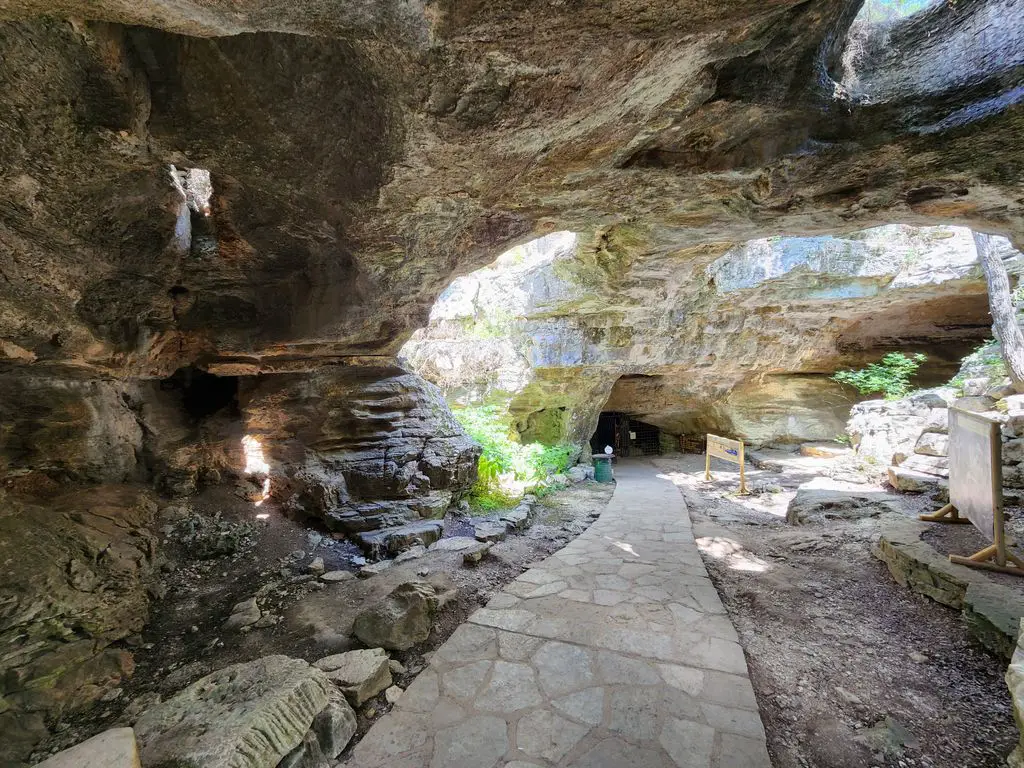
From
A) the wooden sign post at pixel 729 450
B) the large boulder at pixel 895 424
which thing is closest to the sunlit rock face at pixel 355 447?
the wooden sign post at pixel 729 450

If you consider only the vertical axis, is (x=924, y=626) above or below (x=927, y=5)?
below

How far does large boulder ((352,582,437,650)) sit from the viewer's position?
347cm

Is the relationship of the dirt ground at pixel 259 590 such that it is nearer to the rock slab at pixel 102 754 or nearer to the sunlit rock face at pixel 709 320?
the rock slab at pixel 102 754

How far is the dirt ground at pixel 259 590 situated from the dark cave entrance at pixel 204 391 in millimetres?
1402

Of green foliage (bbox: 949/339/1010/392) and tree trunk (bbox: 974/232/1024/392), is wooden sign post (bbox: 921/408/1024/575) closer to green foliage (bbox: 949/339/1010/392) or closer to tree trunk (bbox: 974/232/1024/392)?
tree trunk (bbox: 974/232/1024/392)

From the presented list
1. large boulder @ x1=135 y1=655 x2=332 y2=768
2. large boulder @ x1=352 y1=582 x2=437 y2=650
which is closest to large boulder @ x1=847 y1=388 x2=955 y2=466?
large boulder @ x1=352 y1=582 x2=437 y2=650

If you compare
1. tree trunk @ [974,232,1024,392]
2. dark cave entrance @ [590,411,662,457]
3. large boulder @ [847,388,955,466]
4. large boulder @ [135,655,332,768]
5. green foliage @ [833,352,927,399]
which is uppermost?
tree trunk @ [974,232,1024,392]

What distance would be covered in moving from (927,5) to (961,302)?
12.5 meters

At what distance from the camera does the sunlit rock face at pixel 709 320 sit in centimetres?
899

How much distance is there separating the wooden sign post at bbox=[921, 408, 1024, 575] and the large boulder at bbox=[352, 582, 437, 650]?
4.96 meters

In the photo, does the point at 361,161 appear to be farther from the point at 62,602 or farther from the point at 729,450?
the point at 729,450

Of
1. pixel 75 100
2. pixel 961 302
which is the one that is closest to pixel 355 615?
pixel 75 100

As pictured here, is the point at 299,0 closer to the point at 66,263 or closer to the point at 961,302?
the point at 66,263

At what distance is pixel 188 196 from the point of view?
4.14 meters
